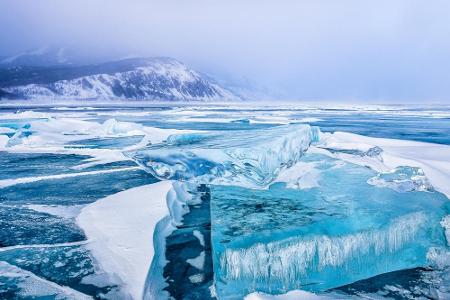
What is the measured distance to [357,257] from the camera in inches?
102

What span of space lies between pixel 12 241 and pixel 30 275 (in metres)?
0.72

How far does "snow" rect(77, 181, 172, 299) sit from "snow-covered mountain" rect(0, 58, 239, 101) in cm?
7008

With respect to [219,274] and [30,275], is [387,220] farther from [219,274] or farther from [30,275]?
[30,275]

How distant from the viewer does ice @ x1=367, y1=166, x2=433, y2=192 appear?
381 centimetres

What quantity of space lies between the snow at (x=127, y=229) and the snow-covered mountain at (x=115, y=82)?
230ft

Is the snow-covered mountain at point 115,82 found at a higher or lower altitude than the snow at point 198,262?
higher

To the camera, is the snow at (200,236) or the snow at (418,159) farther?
the snow at (418,159)

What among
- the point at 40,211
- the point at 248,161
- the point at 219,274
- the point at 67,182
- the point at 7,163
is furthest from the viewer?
the point at 7,163

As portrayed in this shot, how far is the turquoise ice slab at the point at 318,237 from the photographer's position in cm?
235

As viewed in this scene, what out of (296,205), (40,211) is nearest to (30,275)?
(40,211)

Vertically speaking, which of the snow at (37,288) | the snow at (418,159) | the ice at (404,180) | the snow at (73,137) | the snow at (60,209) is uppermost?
the ice at (404,180)

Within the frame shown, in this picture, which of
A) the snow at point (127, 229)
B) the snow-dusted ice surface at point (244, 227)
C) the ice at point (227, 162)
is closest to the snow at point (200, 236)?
the snow-dusted ice surface at point (244, 227)

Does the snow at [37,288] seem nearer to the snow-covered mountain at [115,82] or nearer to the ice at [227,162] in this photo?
the ice at [227,162]

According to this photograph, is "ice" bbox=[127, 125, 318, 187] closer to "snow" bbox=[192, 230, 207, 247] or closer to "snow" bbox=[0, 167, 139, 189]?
"snow" bbox=[0, 167, 139, 189]
